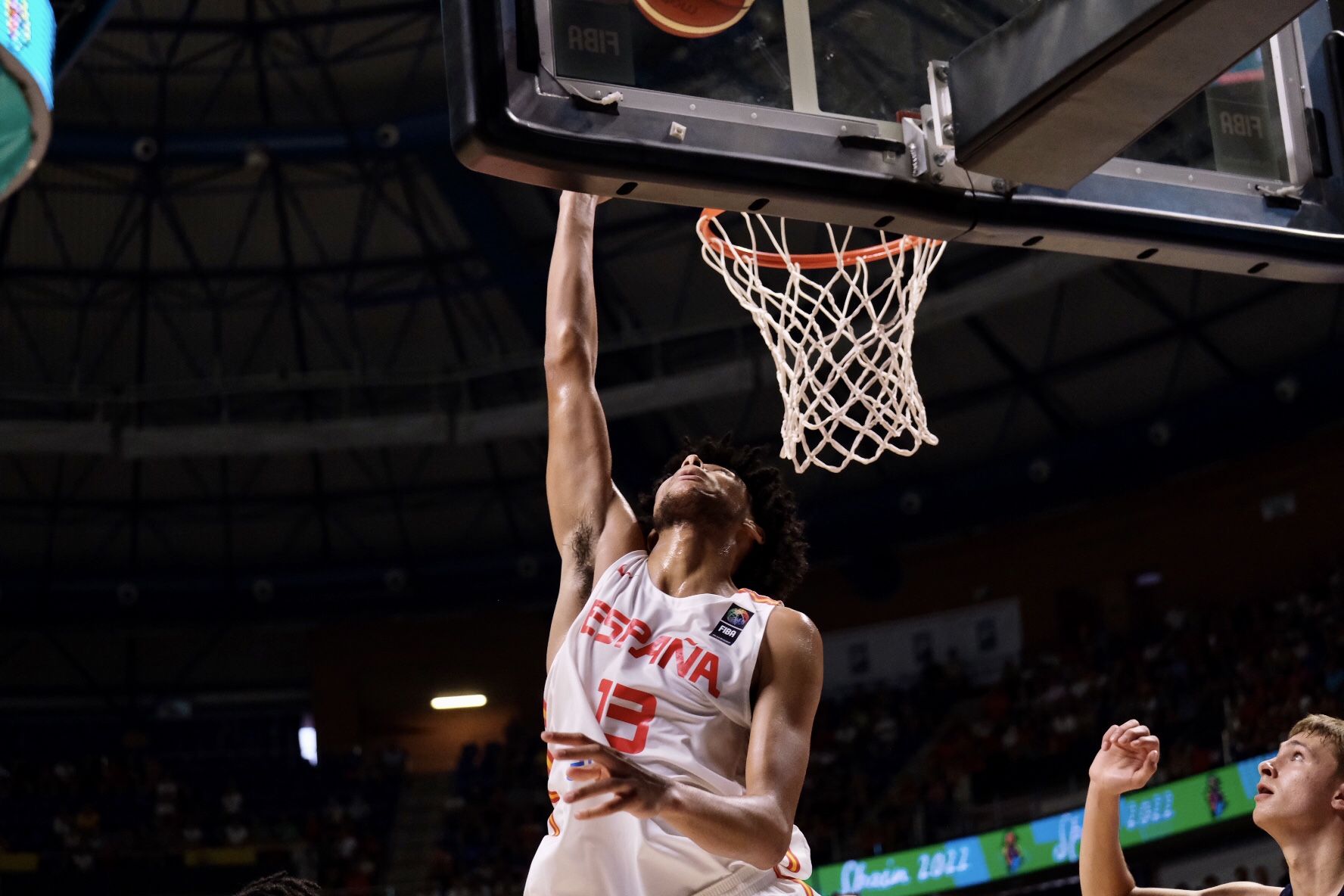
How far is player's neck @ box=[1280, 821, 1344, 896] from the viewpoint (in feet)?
12.4

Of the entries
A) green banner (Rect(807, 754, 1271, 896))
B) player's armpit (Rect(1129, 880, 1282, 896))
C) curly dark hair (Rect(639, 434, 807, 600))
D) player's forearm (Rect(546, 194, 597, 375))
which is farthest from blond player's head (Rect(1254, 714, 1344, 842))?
green banner (Rect(807, 754, 1271, 896))

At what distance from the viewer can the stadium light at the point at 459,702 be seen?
66.4 ft

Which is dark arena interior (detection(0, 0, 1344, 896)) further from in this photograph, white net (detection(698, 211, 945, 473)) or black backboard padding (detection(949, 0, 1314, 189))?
black backboard padding (detection(949, 0, 1314, 189))

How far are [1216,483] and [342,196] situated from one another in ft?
32.4

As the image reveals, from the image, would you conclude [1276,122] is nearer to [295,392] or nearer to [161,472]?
[295,392]

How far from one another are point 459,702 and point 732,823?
18.1 metres

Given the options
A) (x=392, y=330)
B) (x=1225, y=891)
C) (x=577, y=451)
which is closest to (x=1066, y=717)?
(x=392, y=330)

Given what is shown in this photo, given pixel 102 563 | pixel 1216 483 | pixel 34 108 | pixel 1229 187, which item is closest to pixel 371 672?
pixel 102 563

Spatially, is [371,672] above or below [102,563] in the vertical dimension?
below

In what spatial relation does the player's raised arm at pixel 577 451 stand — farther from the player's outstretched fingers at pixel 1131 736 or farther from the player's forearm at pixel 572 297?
the player's outstretched fingers at pixel 1131 736

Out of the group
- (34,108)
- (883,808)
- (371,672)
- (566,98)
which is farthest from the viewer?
(371,672)

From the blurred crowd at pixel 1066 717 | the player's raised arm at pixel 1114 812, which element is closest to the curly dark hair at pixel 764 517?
the player's raised arm at pixel 1114 812

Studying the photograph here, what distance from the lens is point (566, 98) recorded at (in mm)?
3152

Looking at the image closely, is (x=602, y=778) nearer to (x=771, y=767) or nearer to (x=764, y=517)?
(x=771, y=767)
